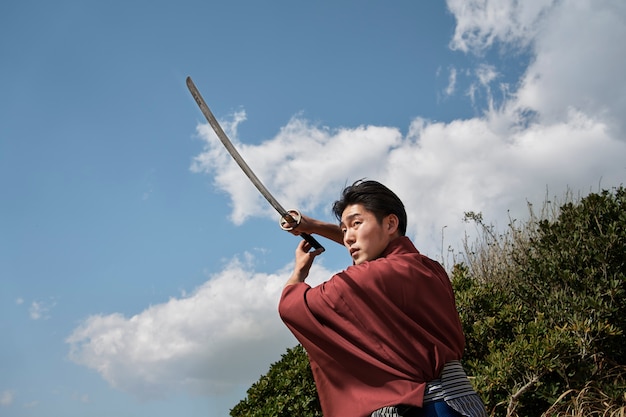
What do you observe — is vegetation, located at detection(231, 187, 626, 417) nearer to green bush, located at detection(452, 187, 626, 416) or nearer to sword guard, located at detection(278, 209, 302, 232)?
green bush, located at detection(452, 187, 626, 416)

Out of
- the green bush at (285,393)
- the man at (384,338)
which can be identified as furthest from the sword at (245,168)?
the green bush at (285,393)

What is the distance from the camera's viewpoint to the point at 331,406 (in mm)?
2328

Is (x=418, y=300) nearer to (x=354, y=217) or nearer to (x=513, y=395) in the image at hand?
(x=354, y=217)

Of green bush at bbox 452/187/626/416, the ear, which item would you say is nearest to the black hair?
the ear

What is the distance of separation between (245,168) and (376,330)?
1.29 m

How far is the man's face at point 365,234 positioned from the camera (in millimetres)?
2527

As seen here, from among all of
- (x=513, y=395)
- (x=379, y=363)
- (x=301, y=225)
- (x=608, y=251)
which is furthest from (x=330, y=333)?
(x=608, y=251)

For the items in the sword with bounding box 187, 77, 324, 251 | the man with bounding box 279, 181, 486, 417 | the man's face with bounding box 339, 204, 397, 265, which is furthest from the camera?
the sword with bounding box 187, 77, 324, 251

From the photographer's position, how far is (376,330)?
7.36 feet

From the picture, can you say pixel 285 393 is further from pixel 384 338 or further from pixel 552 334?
pixel 384 338

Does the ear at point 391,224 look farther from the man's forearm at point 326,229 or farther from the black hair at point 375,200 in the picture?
the man's forearm at point 326,229

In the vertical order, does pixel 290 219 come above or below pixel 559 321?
above

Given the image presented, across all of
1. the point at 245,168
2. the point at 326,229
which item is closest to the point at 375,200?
the point at 326,229

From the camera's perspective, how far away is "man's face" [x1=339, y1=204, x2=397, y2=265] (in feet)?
8.29
